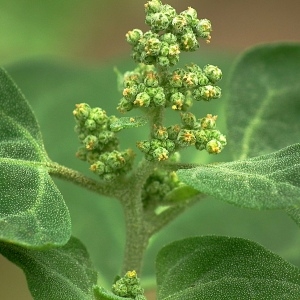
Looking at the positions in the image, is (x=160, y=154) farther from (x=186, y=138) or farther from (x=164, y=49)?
(x=164, y=49)

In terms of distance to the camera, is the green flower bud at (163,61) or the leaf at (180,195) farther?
the leaf at (180,195)

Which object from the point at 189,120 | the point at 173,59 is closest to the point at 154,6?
the point at 173,59

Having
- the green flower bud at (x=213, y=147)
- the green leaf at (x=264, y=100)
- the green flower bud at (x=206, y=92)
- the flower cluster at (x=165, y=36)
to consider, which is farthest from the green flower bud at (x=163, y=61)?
the green leaf at (x=264, y=100)

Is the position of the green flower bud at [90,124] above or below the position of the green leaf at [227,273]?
above

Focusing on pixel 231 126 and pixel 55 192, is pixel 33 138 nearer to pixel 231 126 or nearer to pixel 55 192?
pixel 55 192

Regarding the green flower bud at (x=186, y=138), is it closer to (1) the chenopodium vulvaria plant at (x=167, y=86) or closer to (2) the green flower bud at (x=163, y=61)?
(1) the chenopodium vulvaria plant at (x=167, y=86)

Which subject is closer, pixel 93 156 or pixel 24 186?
pixel 24 186

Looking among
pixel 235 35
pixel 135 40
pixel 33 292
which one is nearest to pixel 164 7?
pixel 135 40
